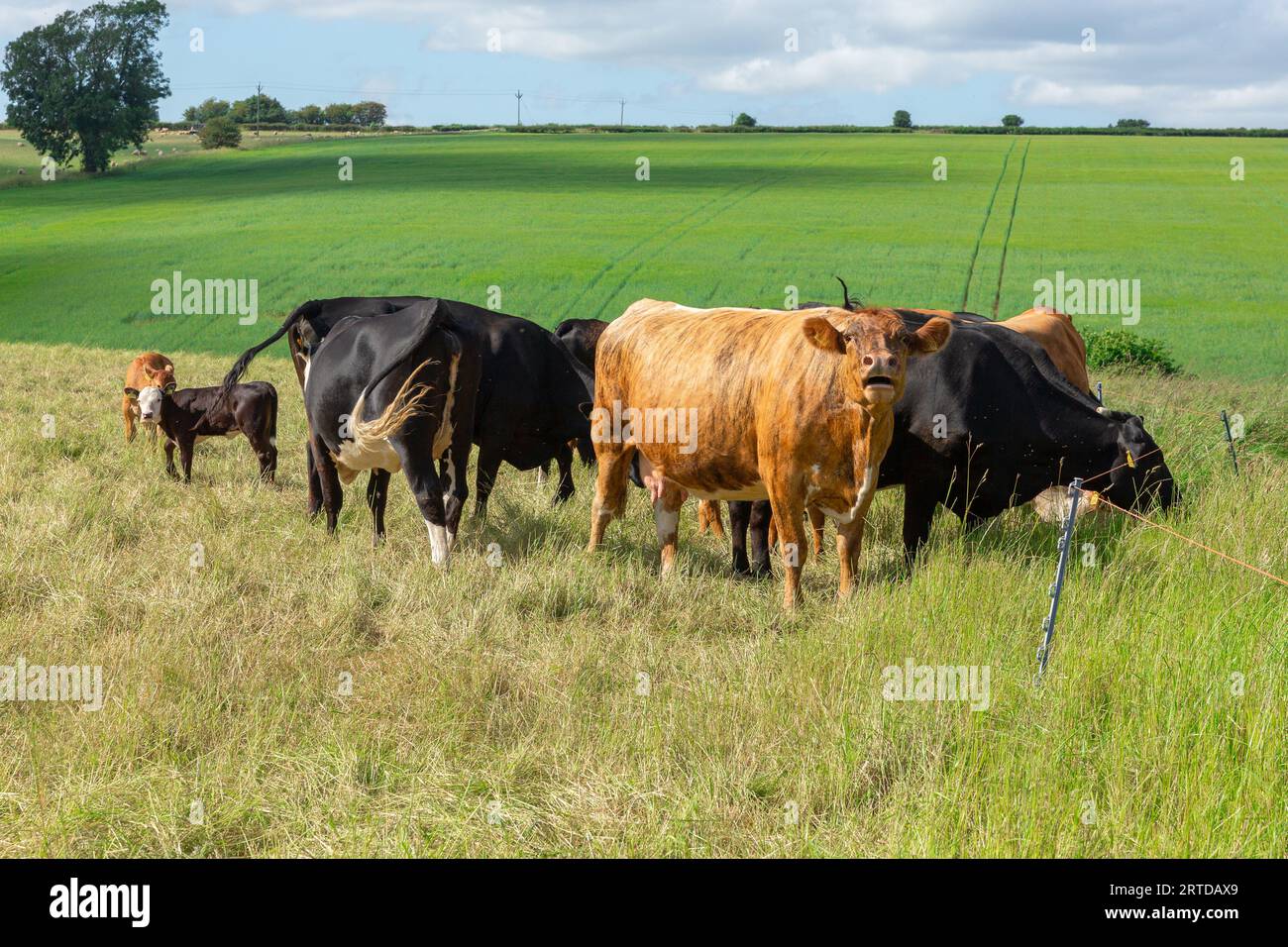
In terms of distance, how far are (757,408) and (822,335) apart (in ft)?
2.96

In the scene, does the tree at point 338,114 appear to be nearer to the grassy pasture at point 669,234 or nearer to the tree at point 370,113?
the tree at point 370,113

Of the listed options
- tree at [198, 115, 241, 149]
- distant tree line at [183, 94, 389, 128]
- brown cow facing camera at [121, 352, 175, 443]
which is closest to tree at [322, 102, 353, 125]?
distant tree line at [183, 94, 389, 128]

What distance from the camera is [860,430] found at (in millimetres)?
6242

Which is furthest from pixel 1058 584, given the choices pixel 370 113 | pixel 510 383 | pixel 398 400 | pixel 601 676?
pixel 370 113

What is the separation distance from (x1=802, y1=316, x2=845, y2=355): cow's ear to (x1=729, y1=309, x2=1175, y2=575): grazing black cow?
1.56m

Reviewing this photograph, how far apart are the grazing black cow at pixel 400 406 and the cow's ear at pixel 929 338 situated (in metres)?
3.12

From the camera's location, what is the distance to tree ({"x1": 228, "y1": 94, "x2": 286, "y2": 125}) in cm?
9250

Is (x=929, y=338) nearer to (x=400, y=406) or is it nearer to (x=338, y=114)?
(x=400, y=406)

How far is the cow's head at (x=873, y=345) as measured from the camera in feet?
18.7

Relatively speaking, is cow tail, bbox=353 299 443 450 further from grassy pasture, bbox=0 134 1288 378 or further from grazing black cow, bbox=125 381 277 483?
grassy pasture, bbox=0 134 1288 378

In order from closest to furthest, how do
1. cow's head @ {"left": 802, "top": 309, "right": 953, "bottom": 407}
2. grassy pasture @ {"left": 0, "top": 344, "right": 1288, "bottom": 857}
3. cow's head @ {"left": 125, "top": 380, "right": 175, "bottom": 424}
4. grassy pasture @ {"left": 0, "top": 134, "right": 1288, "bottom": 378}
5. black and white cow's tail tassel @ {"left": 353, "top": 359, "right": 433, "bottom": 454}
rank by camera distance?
1. grassy pasture @ {"left": 0, "top": 344, "right": 1288, "bottom": 857}
2. cow's head @ {"left": 802, "top": 309, "right": 953, "bottom": 407}
3. black and white cow's tail tassel @ {"left": 353, "top": 359, "right": 433, "bottom": 454}
4. cow's head @ {"left": 125, "top": 380, "right": 175, "bottom": 424}
5. grassy pasture @ {"left": 0, "top": 134, "right": 1288, "bottom": 378}

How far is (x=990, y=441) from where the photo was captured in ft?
A: 24.1
